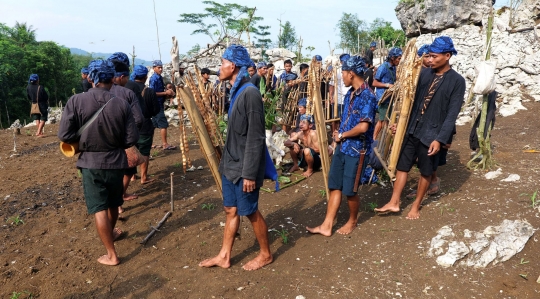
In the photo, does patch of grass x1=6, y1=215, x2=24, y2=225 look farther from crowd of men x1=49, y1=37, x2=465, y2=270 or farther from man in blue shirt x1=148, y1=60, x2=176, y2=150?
man in blue shirt x1=148, y1=60, x2=176, y2=150

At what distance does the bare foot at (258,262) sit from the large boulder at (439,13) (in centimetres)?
1143

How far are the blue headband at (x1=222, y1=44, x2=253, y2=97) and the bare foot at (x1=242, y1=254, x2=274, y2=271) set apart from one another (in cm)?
149

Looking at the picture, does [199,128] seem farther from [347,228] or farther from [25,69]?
[25,69]

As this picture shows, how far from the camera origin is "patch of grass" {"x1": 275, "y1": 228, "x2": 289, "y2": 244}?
144 inches

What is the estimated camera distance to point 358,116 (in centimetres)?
340

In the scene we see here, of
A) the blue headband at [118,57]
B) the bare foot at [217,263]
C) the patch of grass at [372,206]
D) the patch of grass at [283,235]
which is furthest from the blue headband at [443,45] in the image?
the blue headband at [118,57]

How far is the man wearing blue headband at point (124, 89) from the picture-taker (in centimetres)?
415

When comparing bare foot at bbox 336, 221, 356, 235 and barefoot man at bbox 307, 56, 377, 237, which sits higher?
barefoot man at bbox 307, 56, 377, 237

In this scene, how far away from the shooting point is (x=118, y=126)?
3172 millimetres

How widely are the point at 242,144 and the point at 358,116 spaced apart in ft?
3.89

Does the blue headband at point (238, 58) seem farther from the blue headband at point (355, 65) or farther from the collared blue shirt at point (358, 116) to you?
the collared blue shirt at point (358, 116)

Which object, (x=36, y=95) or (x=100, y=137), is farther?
(x=36, y=95)

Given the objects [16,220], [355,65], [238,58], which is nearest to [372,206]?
[355,65]

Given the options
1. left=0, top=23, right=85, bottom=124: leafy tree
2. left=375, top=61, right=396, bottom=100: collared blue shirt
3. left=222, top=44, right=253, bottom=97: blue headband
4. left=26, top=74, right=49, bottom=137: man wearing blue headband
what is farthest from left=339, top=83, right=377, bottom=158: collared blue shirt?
left=0, top=23, right=85, bottom=124: leafy tree
